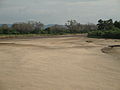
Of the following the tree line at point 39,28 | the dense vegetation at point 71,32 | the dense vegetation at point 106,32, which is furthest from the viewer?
the tree line at point 39,28

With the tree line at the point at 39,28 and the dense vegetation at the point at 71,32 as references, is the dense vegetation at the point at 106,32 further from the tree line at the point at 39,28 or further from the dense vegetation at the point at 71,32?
the tree line at the point at 39,28

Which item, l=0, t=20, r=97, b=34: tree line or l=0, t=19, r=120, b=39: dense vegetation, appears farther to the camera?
l=0, t=20, r=97, b=34: tree line

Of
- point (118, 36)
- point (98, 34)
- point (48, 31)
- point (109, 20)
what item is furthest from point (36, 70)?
point (48, 31)

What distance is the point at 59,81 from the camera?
27.7 feet

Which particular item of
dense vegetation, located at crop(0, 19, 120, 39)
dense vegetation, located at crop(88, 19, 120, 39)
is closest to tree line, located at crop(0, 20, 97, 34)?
dense vegetation, located at crop(0, 19, 120, 39)

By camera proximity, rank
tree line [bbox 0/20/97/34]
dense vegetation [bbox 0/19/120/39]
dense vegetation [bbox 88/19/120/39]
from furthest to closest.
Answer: tree line [bbox 0/20/97/34] → dense vegetation [bbox 0/19/120/39] → dense vegetation [bbox 88/19/120/39]

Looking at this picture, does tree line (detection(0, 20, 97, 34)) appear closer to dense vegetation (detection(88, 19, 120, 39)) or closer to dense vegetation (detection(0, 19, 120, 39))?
dense vegetation (detection(0, 19, 120, 39))

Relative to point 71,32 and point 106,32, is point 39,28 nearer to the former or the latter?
point 71,32

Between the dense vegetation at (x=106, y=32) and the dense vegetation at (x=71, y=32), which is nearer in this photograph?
the dense vegetation at (x=106, y=32)

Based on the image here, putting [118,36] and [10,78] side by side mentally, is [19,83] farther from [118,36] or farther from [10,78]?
[118,36]

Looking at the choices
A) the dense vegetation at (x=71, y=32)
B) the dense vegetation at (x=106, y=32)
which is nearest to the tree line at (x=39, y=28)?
the dense vegetation at (x=71, y=32)

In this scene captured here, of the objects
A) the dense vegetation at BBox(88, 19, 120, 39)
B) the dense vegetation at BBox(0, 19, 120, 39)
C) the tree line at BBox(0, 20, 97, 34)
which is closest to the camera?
the dense vegetation at BBox(88, 19, 120, 39)

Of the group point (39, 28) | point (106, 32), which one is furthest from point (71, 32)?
point (106, 32)

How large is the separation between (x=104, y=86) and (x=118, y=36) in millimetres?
35000
